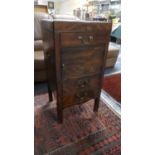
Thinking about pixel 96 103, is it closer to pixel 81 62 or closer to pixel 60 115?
pixel 60 115

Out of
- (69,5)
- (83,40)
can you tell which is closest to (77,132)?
(83,40)

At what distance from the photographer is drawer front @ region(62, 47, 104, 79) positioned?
108 centimetres

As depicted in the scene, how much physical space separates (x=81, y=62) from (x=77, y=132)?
64 cm

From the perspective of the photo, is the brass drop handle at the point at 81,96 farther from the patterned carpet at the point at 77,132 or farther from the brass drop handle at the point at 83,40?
the brass drop handle at the point at 83,40

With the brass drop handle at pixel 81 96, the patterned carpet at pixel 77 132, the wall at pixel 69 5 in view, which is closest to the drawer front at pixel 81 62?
the brass drop handle at pixel 81 96

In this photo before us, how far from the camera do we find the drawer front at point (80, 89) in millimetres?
1191

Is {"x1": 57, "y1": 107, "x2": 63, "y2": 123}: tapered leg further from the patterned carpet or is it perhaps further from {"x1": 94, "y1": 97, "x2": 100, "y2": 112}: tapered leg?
{"x1": 94, "y1": 97, "x2": 100, "y2": 112}: tapered leg

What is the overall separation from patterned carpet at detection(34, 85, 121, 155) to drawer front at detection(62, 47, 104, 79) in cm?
50
